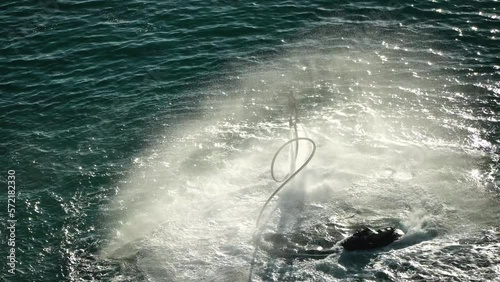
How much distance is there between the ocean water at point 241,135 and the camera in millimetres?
16500

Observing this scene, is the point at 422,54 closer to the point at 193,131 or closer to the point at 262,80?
the point at 262,80

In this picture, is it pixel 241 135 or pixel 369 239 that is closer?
pixel 369 239

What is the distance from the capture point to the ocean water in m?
16.5

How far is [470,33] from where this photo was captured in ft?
85.2

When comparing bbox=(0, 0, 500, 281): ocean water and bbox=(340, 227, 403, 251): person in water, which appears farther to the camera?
bbox=(0, 0, 500, 281): ocean water

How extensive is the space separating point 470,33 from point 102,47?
735 inches

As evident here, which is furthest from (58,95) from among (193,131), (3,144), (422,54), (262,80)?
(422,54)

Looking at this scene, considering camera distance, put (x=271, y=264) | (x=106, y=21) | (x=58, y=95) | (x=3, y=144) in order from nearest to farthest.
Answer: (x=271, y=264), (x=3, y=144), (x=58, y=95), (x=106, y=21)

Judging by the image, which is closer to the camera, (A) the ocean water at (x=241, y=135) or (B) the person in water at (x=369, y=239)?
(B) the person in water at (x=369, y=239)

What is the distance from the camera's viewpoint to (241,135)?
2172 centimetres

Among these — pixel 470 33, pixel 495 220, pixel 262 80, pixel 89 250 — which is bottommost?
pixel 89 250

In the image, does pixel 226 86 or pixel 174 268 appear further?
pixel 226 86

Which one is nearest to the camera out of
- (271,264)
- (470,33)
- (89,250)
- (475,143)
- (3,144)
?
(271,264)

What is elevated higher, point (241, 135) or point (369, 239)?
point (241, 135)
